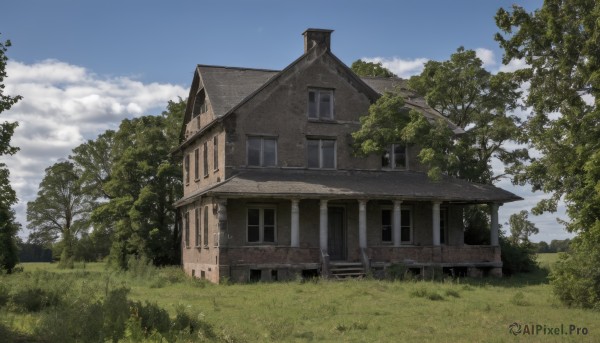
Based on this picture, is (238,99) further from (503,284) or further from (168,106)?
(168,106)

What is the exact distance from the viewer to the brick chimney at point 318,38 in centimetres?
3122

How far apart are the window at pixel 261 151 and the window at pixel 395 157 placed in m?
5.47

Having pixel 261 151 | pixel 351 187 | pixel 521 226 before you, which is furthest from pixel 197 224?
pixel 521 226

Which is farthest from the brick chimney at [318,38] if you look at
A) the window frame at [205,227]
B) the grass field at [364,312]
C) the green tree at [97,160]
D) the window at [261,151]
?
the green tree at [97,160]

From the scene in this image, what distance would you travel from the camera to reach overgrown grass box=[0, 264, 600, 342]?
1315cm

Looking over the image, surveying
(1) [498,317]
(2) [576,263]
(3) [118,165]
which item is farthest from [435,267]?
(3) [118,165]

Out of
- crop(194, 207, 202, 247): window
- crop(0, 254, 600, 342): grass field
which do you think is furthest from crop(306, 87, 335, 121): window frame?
crop(0, 254, 600, 342): grass field

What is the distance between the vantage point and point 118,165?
45.1 meters

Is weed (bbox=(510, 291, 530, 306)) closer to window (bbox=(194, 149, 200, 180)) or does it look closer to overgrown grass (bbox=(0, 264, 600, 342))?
overgrown grass (bbox=(0, 264, 600, 342))

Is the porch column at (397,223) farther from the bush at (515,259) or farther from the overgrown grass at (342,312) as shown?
the bush at (515,259)

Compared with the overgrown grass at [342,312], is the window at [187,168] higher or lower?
higher

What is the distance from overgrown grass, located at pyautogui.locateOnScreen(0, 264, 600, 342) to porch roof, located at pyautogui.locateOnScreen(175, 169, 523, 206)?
393 cm

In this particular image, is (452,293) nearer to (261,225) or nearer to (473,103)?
(261,225)

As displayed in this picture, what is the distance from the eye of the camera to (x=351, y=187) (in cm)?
2878
